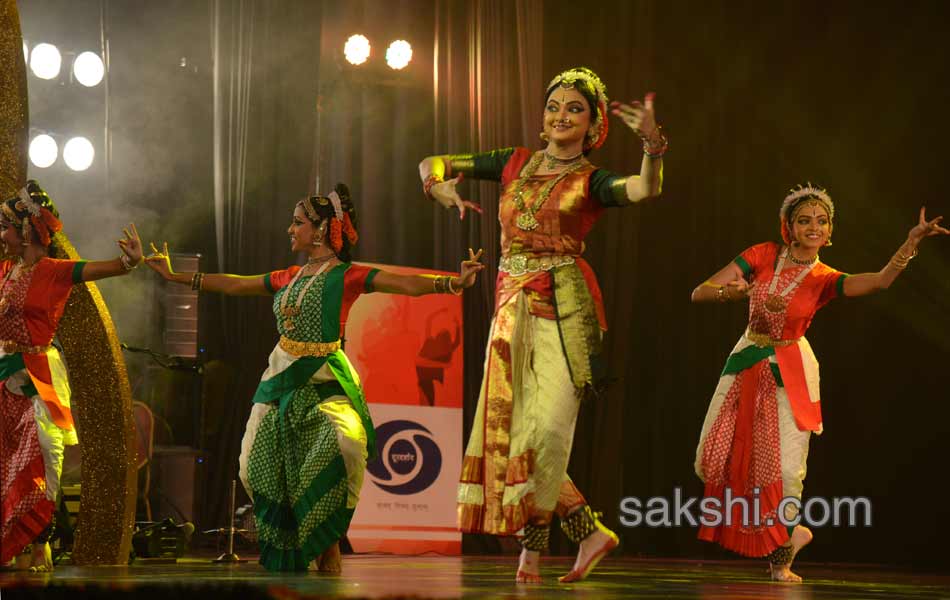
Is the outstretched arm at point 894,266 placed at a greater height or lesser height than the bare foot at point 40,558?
greater

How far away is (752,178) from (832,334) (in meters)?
1.05

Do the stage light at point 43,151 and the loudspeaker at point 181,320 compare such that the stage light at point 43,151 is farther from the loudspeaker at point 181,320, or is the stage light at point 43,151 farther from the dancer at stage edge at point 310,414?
the dancer at stage edge at point 310,414

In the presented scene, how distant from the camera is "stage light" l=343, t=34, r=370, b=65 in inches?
326

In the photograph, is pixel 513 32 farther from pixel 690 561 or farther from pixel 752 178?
pixel 690 561

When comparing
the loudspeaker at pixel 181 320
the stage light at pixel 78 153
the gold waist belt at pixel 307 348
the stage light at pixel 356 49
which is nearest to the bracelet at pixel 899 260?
the gold waist belt at pixel 307 348

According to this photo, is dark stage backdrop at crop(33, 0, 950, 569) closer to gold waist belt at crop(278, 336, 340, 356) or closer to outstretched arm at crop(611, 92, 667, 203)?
gold waist belt at crop(278, 336, 340, 356)

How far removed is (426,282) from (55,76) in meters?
4.84

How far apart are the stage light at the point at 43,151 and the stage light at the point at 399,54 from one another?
2.38m

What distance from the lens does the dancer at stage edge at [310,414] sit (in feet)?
16.3

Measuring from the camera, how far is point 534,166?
4523 millimetres

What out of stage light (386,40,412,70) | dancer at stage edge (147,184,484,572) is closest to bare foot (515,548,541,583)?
dancer at stage edge (147,184,484,572)

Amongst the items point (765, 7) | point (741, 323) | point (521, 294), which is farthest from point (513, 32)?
point (521, 294)

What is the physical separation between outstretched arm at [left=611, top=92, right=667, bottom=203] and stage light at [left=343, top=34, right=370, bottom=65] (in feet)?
14.5

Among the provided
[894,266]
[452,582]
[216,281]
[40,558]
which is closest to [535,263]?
[452,582]
